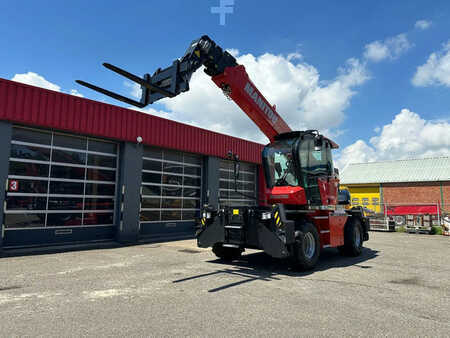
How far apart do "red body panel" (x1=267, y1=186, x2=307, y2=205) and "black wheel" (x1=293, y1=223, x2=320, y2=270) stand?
592 mm

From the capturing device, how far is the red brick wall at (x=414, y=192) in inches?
1124

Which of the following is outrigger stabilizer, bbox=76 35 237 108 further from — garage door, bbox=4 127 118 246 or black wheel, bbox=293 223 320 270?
garage door, bbox=4 127 118 246

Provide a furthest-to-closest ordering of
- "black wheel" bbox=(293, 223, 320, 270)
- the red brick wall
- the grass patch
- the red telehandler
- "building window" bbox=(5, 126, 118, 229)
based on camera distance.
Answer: the red brick wall → the grass patch → "building window" bbox=(5, 126, 118, 229) → "black wheel" bbox=(293, 223, 320, 270) → the red telehandler

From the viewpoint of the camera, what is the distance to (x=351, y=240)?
898 centimetres

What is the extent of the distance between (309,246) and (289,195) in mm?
1329

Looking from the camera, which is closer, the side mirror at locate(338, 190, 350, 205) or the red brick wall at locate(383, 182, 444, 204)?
the side mirror at locate(338, 190, 350, 205)

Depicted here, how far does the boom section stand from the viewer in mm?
5961

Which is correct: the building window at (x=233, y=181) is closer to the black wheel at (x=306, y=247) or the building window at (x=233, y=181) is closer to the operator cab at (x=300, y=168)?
the operator cab at (x=300, y=168)

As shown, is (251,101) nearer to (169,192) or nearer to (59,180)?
(59,180)

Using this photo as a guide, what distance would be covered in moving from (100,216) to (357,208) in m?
9.17

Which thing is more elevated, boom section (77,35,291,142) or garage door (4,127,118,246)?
boom section (77,35,291,142)

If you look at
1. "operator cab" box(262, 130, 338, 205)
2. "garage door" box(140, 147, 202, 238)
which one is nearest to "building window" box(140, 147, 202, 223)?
"garage door" box(140, 147, 202, 238)

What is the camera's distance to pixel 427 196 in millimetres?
29141

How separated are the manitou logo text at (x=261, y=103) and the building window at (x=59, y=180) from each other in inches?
256
